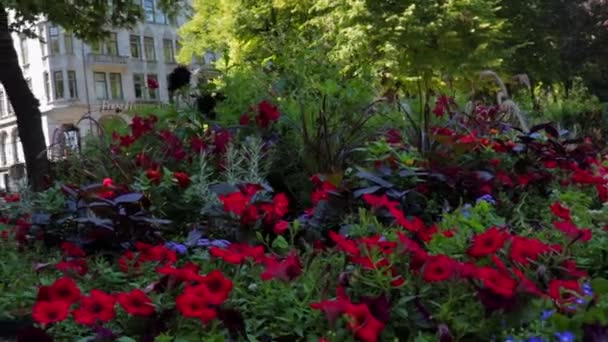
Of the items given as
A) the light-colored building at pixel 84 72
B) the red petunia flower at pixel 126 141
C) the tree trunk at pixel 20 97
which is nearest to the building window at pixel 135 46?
the light-colored building at pixel 84 72

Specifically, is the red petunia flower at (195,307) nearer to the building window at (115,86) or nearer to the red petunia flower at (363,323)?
the red petunia flower at (363,323)

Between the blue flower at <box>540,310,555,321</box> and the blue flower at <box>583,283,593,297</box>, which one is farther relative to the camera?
the blue flower at <box>583,283,593,297</box>

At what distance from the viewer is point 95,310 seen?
1.51 metres

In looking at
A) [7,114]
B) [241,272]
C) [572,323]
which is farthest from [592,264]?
[7,114]

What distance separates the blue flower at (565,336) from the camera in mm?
1199

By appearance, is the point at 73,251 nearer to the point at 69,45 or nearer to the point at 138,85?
the point at 69,45

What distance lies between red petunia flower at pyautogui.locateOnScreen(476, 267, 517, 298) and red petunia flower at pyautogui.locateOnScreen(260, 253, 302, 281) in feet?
1.49

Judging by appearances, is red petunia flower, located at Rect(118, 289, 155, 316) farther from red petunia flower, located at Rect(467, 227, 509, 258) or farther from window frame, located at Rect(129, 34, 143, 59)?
window frame, located at Rect(129, 34, 143, 59)

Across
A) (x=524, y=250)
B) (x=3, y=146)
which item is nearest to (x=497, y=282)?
(x=524, y=250)

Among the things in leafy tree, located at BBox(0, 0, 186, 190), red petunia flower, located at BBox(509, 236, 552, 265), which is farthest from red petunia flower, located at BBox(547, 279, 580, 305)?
leafy tree, located at BBox(0, 0, 186, 190)

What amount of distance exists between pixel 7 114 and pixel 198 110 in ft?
155

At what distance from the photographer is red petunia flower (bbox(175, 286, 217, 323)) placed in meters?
1.42

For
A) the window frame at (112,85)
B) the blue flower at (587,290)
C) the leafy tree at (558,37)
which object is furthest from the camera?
the window frame at (112,85)

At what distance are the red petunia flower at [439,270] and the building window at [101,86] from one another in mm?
45330
